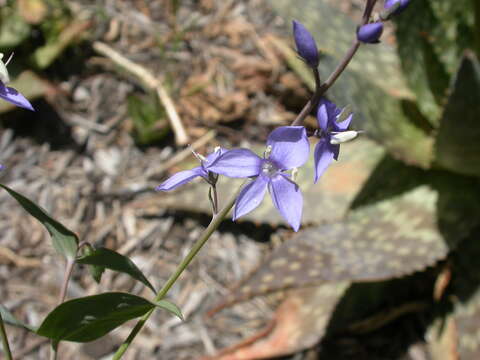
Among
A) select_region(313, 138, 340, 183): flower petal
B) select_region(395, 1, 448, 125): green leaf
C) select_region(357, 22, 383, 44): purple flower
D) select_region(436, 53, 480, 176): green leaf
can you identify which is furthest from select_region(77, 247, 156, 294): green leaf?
select_region(395, 1, 448, 125): green leaf

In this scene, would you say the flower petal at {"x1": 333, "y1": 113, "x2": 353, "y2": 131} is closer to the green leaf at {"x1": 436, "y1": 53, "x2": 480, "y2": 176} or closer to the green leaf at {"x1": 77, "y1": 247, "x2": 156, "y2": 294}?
the green leaf at {"x1": 77, "y1": 247, "x2": 156, "y2": 294}

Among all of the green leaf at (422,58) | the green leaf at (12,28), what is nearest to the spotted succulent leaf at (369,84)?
the green leaf at (422,58)

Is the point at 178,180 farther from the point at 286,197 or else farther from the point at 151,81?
the point at 151,81

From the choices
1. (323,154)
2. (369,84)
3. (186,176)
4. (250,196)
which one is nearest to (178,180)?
(186,176)

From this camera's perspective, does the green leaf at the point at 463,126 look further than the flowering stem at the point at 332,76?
Yes

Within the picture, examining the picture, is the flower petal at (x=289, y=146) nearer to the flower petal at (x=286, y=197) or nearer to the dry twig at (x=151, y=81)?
the flower petal at (x=286, y=197)

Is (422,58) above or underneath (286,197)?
underneath

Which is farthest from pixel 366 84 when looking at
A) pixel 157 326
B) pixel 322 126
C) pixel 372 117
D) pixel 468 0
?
pixel 322 126
